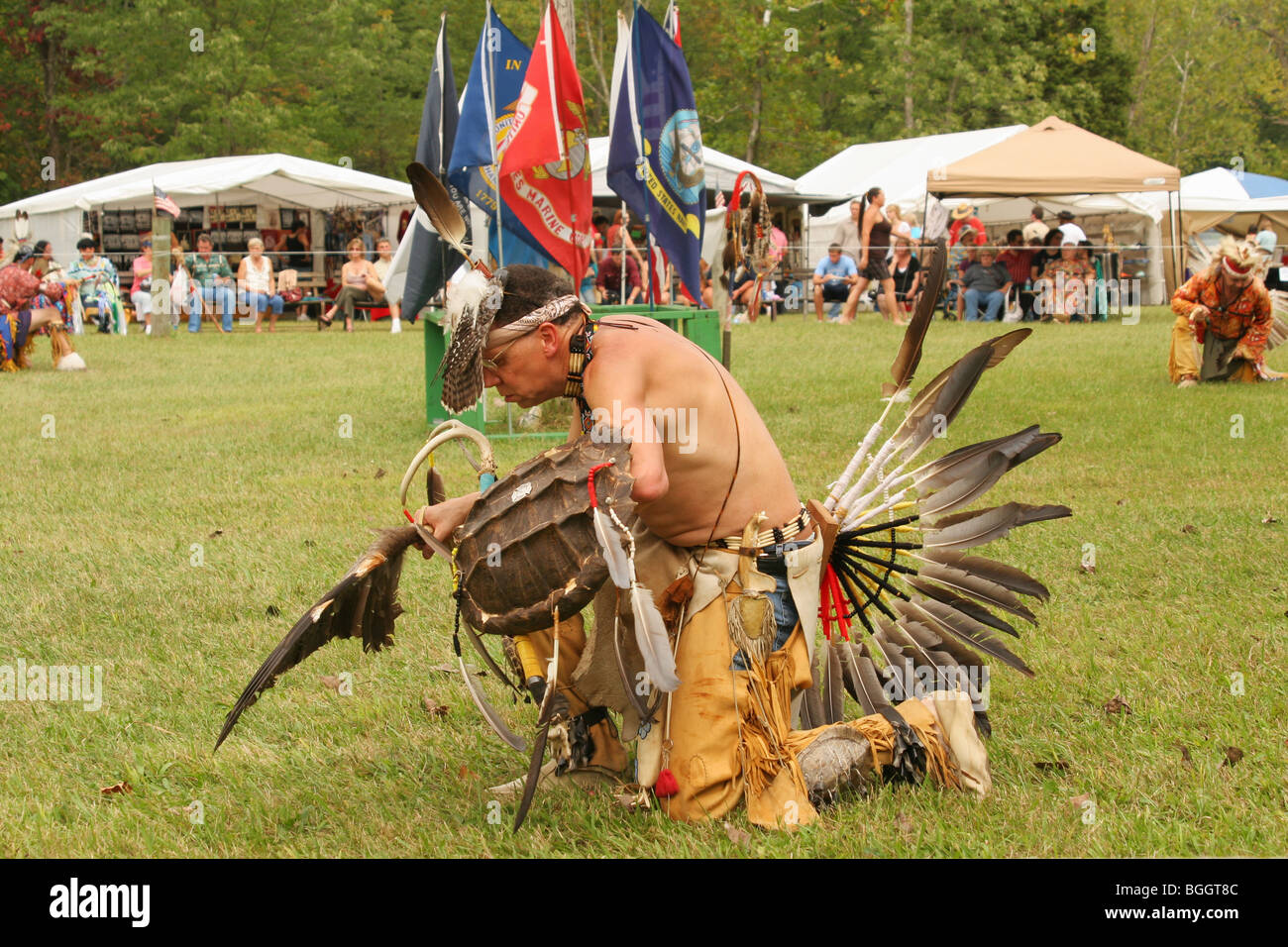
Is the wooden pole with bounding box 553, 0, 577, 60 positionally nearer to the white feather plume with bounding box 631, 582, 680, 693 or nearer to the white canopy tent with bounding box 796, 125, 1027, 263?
the white feather plume with bounding box 631, 582, 680, 693

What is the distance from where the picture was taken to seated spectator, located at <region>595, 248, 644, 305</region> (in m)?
22.8

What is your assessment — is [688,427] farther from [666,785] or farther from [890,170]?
[890,170]

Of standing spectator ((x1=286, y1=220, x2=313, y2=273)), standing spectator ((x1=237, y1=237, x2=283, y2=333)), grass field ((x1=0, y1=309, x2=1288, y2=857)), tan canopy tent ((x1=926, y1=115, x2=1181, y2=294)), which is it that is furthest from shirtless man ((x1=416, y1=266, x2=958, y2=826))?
standing spectator ((x1=286, y1=220, x2=313, y2=273))

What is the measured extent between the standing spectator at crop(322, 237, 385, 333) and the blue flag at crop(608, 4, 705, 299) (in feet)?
47.5

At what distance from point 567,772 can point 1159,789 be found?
5.77 feet

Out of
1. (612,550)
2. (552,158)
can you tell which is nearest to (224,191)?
(552,158)

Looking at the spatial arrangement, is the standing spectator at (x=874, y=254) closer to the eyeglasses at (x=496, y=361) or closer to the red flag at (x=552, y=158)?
the red flag at (x=552, y=158)

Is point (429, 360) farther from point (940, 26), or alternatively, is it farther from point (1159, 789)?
point (940, 26)

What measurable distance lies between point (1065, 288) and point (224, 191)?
16.1 meters

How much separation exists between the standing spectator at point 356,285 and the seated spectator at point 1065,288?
11.8 m

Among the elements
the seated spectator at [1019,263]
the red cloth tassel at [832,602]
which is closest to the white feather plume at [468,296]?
the red cloth tassel at [832,602]

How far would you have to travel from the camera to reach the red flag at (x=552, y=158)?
980 cm

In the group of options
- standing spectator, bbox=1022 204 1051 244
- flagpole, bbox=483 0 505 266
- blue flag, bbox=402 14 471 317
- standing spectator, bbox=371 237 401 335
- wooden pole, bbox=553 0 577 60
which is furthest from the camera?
standing spectator, bbox=371 237 401 335

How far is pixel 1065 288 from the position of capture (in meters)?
22.6
